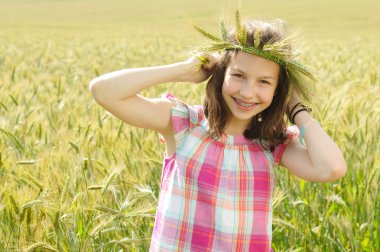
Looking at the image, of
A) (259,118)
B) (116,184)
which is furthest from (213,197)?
(116,184)

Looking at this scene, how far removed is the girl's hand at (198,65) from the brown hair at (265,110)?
2 cm

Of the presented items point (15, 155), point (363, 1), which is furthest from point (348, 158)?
point (363, 1)

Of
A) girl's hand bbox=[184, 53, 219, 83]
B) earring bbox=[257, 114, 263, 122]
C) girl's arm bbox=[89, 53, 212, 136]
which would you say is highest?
girl's hand bbox=[184, 53, 219, 83]

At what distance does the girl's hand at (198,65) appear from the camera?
76.0 inches

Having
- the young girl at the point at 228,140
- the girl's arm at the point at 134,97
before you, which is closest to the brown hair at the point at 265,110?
the young girl at the point at 228,140

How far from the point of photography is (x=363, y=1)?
48062mm

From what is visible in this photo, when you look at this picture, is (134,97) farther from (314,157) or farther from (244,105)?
(314,157)

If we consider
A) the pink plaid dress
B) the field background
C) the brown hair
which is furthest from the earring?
the field background

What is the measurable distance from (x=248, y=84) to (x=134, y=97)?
344 mm

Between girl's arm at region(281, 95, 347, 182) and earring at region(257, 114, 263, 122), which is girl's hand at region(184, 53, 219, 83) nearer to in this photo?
earring at region(257, 114, 263, 122)

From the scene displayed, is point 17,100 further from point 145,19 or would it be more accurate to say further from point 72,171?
point 145,19

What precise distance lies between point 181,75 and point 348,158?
3.49 feet

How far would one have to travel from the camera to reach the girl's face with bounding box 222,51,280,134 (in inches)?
71.3

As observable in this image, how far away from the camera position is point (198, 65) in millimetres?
1938
